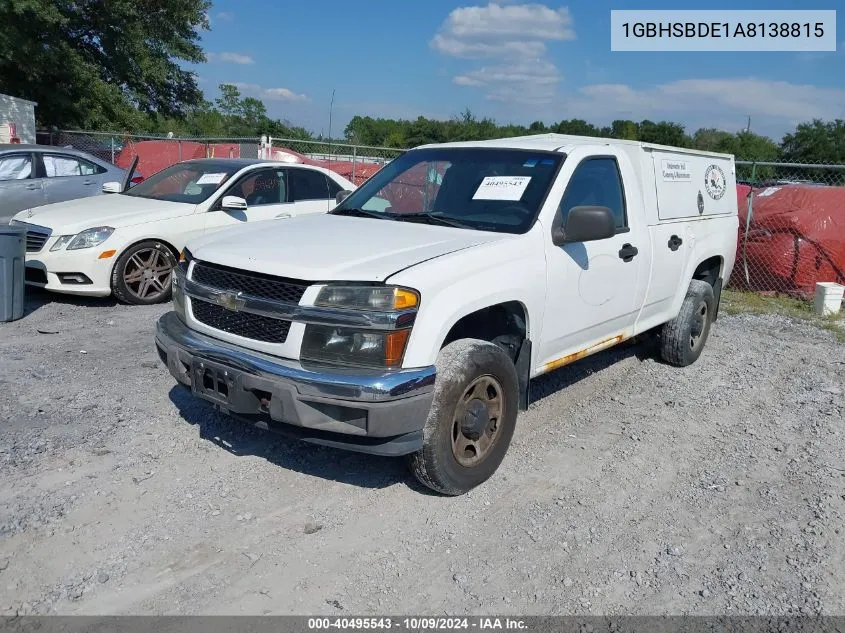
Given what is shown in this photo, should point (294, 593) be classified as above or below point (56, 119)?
below

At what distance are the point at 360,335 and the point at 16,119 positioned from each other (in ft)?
66.6

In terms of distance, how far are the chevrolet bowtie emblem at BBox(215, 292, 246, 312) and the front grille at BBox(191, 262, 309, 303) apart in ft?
0.13

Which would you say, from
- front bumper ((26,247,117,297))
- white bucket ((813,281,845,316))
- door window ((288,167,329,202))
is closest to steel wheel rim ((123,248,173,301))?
front bumper ((26,247,117,297))

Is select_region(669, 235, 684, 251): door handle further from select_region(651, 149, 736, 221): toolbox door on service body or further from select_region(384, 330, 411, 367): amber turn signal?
select_region(384, 330, 411, 367): amber turn signal

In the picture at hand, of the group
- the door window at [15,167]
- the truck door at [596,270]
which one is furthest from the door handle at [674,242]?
the door window at [15,167]

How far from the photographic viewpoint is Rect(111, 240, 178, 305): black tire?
25.4 feet

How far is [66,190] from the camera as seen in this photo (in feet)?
34.5

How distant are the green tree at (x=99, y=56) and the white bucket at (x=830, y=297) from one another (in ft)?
67.0

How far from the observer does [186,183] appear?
28.3 feet

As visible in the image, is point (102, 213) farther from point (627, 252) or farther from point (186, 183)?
point (627, 252)

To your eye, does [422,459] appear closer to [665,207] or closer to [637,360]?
[665,207]

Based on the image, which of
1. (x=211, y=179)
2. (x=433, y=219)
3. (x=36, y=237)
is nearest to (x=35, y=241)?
(x=36, y=237)

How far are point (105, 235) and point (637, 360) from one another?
5.47 meters

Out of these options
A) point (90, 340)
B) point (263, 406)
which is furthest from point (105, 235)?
point (263, 406)
